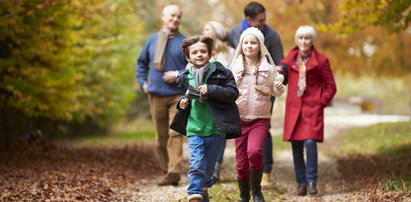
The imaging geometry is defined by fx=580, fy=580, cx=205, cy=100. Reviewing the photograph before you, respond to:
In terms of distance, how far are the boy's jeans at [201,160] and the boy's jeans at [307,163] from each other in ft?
6.71

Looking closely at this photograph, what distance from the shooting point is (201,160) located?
5.02m

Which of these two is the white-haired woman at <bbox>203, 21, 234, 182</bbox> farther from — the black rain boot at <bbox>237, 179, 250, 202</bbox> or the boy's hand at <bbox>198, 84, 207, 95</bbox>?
the boy's hand at <bbox>198, 84, 207, 95</bbox>

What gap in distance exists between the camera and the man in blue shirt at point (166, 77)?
740 centimetres

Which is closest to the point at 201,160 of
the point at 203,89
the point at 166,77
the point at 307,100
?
the point at 203,89

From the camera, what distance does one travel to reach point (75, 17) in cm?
984

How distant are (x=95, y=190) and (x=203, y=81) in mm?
2365

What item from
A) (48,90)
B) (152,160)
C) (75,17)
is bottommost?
(152,160)

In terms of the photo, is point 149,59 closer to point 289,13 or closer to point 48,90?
point 48,90

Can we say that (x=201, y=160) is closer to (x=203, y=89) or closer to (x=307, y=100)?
(x=203, y=89)

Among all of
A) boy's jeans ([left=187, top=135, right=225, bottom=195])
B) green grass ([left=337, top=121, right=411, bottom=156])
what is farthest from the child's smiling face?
green grass ([left=337, top=121, right=411, bottom=156])

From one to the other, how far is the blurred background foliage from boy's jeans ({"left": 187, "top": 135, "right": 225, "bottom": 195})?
12.3 feet

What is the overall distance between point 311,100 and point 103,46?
7869 mm

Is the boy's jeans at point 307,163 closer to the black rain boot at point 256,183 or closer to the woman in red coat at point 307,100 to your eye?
the woman in red coat at point 307,100

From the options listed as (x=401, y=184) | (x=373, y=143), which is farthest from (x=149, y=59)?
(x=373, y=143)
